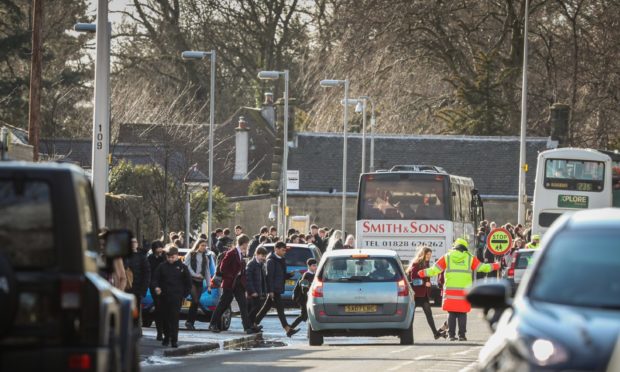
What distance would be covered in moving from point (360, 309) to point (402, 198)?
55.9ft

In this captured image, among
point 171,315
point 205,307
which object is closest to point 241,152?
point 205,307

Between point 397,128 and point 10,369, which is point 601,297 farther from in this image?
point 397,128

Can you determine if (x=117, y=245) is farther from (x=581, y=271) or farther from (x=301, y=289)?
(x=301, y=289)

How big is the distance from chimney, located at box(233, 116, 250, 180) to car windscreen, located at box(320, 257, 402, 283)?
57.4 m

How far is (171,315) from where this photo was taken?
77.1ft

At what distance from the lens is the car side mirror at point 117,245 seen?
11156mm

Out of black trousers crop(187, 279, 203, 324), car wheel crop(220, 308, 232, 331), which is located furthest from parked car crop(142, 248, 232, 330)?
black trousers crop(187, 279, 203, 324)

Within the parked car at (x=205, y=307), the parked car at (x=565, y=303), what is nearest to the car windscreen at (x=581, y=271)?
the parked car at (x=565, y=303)

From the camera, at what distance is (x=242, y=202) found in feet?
238

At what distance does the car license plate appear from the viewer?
24.1m

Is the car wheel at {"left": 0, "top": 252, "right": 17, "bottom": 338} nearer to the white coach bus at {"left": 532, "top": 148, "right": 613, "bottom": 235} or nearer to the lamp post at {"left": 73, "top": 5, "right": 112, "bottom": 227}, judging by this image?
the lamp post at {"left": 73, "top": 5, "right": 112, "bottom": 227}

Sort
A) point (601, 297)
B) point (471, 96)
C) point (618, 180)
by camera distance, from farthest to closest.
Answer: point (471, 96) → point (618, 180) → point (601, 297)

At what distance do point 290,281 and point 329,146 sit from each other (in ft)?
125

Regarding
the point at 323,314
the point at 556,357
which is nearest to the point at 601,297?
the point at 556,357
